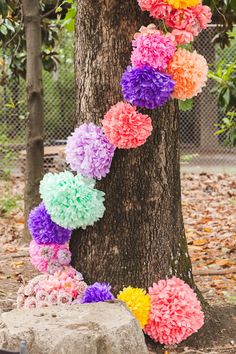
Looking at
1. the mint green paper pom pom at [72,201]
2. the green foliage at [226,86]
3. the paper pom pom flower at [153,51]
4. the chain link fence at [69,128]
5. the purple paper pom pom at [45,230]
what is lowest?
the chain link fence at [69,128]

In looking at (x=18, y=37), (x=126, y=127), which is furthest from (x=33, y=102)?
(x=126, y=127)

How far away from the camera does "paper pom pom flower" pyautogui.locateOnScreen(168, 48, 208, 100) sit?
147 inches

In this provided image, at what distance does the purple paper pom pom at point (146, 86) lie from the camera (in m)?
3.64

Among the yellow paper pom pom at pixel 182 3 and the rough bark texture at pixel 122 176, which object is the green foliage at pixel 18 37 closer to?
the rough bark texture at pixel 122 176

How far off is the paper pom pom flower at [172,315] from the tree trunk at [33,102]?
3.08m

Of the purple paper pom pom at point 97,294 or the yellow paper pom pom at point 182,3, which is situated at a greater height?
the yellow paper pom pom at point 182,3

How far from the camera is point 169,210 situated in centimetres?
404

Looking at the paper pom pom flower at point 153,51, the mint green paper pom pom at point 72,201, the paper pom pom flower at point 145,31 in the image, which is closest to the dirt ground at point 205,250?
the mint green paper pom pom at point 72,201

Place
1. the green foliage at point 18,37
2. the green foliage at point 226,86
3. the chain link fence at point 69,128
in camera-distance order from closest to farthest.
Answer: the green foliage at point 226,86 → the green foliage at point 18,37 → the chain link fence at point 69,128

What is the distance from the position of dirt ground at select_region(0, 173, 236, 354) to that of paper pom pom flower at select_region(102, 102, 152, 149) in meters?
1.16

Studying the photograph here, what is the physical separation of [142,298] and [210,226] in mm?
4291

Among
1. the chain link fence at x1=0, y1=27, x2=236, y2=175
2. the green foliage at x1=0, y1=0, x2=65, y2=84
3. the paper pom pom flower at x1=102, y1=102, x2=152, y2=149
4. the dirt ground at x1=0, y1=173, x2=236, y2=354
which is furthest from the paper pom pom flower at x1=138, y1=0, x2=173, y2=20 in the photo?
the chain link fence at x1=0, y1=27, x2=236, y2=175

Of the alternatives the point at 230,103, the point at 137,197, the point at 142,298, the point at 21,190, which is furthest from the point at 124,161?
the point at 21,190

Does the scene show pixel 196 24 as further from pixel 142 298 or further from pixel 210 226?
pixel 210 226
